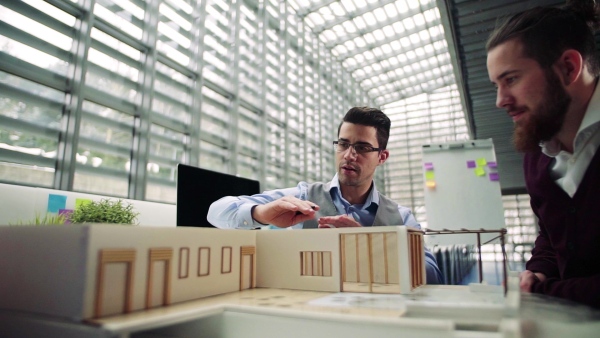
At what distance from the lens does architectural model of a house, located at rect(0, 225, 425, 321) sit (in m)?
0.62

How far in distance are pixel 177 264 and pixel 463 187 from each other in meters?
5.19

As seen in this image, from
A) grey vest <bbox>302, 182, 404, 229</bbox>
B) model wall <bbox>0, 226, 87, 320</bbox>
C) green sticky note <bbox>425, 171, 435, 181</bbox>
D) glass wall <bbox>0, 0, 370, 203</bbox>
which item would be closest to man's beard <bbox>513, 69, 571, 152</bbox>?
grey vest <bbox>302, 182, 404, 229</bbox>

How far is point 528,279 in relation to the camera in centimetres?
108

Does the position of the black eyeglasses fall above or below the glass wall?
below

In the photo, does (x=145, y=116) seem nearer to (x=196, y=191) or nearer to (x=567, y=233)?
(x=196, y=191)

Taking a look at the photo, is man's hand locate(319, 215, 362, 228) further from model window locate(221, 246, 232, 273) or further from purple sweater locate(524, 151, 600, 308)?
purple sweater locate(524, 151, 600, 308)

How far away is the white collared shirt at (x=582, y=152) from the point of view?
3.37 feet

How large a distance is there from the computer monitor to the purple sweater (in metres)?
2.25

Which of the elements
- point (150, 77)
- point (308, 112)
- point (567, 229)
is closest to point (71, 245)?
point (567, 229)

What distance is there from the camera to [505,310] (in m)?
0.61

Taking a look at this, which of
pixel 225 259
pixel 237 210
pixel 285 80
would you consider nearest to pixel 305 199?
pixel 237 210

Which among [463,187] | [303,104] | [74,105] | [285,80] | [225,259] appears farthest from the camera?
[303,104]

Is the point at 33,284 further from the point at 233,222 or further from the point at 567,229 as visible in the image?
the point at 567,229

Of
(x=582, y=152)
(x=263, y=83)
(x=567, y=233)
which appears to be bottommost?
(x=567, y=233)
